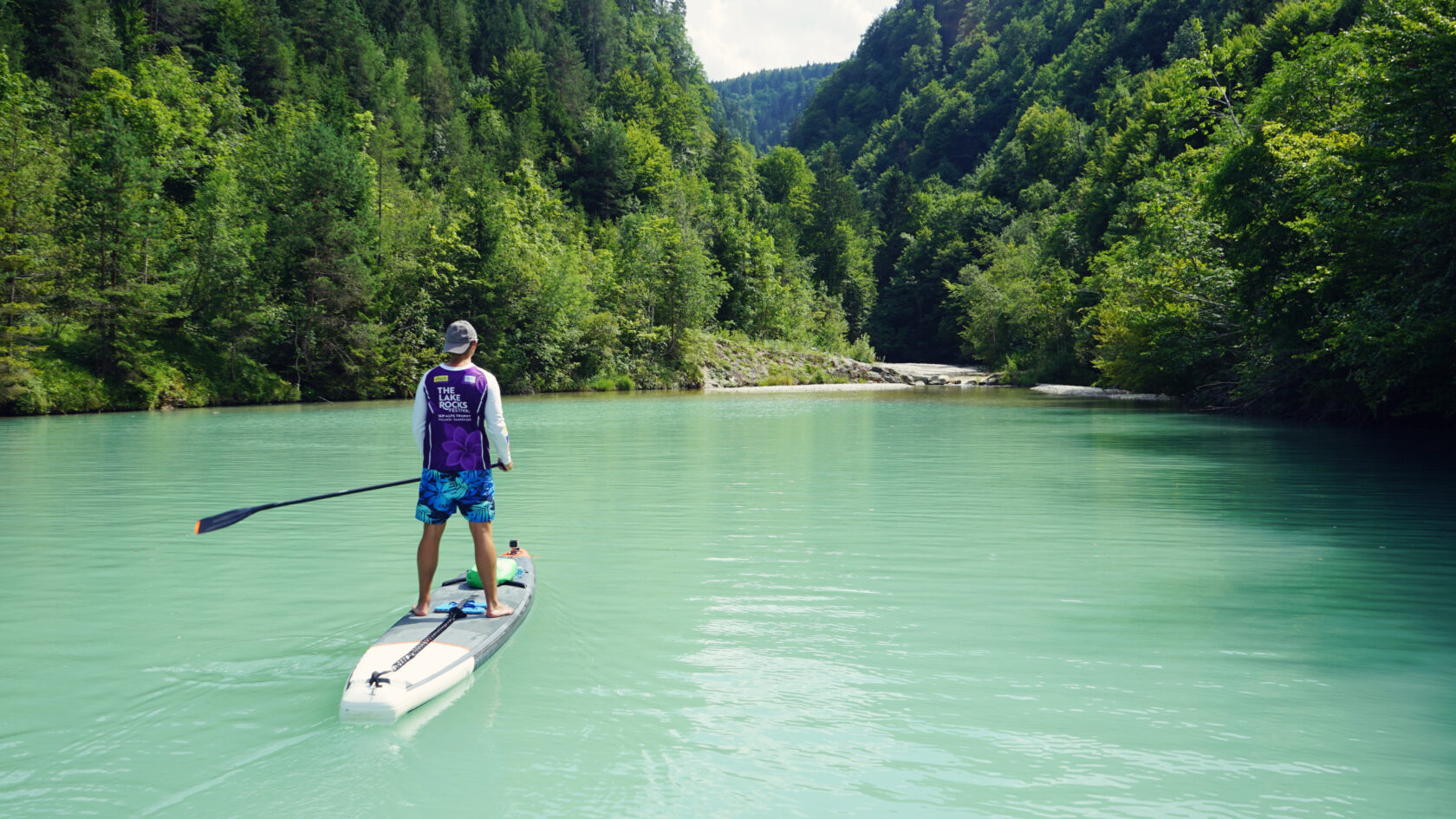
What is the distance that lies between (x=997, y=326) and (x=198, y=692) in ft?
231

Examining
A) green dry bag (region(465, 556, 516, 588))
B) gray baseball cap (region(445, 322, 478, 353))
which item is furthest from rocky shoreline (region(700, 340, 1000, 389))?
gray baseball cap (region(445, 322, 478, 353))

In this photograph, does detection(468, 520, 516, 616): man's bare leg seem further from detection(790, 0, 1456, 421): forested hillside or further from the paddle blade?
detection(790, 0, 1456, 421): forested hillside

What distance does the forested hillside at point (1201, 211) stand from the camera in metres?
17.0

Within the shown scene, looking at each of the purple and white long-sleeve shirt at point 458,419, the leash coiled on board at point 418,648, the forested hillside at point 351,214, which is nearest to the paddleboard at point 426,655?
the leash coiled on board at point 418,648

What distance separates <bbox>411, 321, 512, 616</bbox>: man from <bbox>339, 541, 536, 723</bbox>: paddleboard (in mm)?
249

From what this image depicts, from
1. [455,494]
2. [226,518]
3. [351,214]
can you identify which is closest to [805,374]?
[351,214]

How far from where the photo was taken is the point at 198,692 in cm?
580

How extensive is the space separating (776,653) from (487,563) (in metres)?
2.12

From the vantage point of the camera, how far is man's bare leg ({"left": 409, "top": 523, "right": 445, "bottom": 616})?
6688mm

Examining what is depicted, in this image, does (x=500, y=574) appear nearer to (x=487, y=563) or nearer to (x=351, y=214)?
(x=487, y=563)

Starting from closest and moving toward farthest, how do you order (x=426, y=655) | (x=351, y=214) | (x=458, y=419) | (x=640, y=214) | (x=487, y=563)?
1. (x=426, y=655)
2. (x=458, y=419)
3. (x=487, y=563)
4. (x=351, y=214)
5. (x=640, y=214)

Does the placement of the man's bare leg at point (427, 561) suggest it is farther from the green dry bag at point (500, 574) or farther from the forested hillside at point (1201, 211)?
the forested hillside at point (1201, 211)

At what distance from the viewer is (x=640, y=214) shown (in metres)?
74.0

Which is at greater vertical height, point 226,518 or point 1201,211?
point 1201,211
